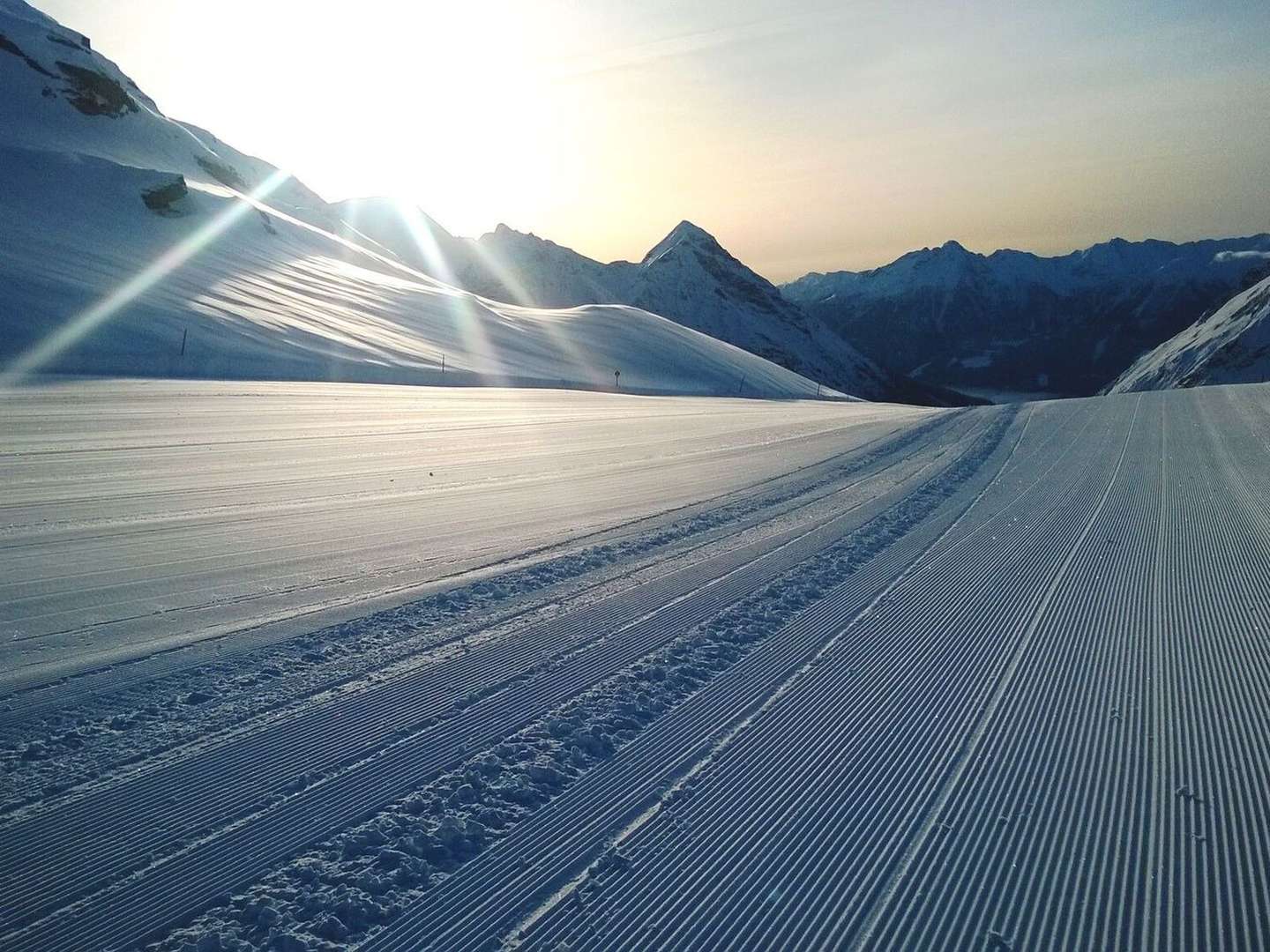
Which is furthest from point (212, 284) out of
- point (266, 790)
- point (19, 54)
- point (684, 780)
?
point (19, 54)

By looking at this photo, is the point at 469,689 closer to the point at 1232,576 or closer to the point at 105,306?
the point at 1232,576

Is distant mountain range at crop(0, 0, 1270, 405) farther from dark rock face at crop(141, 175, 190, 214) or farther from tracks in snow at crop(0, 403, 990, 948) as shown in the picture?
tracks in snow at crop(0, 403, 990, 948)

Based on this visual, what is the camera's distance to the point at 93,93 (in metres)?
64.1

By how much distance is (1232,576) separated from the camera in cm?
759

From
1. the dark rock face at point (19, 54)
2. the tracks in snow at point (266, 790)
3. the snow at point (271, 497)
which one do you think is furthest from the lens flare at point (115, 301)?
the dark rock face at point (19, 54)

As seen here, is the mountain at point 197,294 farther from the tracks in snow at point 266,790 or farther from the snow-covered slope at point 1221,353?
the snow-covered slope at point 1221,353

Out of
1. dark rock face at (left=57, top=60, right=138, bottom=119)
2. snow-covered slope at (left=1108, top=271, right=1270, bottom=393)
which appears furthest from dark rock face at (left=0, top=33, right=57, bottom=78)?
snow-covered slope at (left=1108, top=271, right=1270, bottom=393)

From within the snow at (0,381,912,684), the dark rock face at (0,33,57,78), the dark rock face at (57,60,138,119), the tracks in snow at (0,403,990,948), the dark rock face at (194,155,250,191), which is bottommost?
the tracks in snow at (0,403,990,948)

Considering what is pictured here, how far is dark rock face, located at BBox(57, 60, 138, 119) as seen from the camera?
62719mm

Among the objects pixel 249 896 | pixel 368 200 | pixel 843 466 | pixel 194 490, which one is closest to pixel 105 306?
pixel 194 490

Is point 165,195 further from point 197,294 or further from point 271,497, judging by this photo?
point 271,497

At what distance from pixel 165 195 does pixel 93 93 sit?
82.5 ft

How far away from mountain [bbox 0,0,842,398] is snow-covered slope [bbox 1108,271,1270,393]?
4769cm

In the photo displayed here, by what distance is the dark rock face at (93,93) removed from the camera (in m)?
62.7
